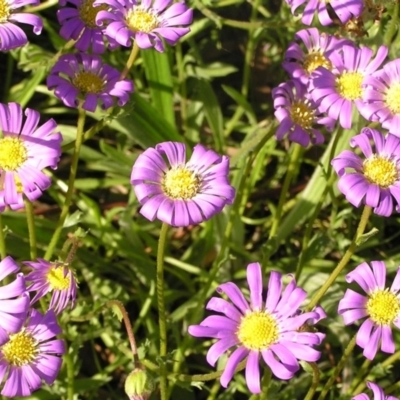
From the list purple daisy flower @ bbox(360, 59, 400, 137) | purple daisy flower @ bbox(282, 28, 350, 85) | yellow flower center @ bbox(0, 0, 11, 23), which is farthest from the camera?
purple daisy flower @ bbox(282, 28, 350, 85)

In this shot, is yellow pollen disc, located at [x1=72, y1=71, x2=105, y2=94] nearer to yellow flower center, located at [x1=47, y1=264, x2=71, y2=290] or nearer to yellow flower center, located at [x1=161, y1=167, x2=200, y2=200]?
yellow flower center, located at [x1=161, y1=167, x2=200, y2=200]

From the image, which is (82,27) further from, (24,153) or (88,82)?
(24,153)

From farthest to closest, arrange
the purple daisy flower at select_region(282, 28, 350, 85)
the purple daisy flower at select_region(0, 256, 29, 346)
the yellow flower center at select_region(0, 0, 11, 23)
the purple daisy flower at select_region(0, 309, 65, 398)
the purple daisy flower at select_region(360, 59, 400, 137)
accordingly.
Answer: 1. the purple daisy flower at select_region(282, 28, 350, 85)
2. the purple daisy flower at select_region(360, 59, 400, 137)
3. the yellow flower center at select_region(0, 0, 11, 23)
4. the purple daisy flower at select_region(0, 309, 65, 398)
5. the purple daisy flower at select_region(0, 256, 29, 346)

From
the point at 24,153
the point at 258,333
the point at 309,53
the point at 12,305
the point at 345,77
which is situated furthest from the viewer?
the point at 309,53

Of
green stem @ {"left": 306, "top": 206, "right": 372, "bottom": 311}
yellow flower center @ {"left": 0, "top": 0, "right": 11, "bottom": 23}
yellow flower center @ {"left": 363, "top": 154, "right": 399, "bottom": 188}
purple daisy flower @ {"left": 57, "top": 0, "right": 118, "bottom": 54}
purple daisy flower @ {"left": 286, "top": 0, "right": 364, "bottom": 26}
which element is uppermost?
purple daisy flower @ {"left": 286, "top": 0, "right": 364, "bottom": 26}

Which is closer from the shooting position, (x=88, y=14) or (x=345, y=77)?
(x=88, y=14)

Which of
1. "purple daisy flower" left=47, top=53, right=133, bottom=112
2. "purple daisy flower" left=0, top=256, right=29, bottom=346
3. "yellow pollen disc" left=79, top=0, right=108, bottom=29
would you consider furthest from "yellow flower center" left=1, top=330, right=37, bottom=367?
"yellow pollen disc" left=79, top=0, right=108, bottom=29

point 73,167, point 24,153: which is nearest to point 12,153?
point 24,153

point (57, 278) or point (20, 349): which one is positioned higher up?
point (57, 278)
